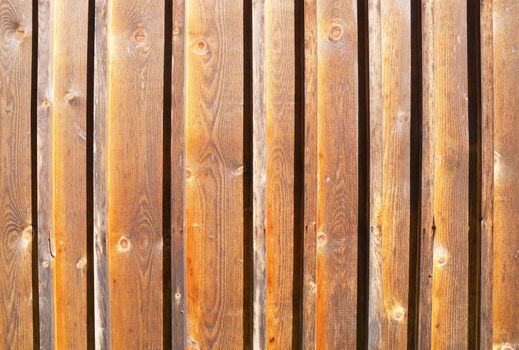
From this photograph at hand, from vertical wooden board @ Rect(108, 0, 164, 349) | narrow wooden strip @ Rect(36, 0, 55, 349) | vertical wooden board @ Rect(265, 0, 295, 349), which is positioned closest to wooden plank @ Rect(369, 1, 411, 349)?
vertical wooden board @ Rect(265, 0, 295, 349)

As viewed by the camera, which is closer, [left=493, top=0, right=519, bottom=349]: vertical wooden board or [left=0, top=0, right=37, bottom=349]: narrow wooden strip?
[left=0, top=0, right=37, bottom=349]: narrow wooden strip

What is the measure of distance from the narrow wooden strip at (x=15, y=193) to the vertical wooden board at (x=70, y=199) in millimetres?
134

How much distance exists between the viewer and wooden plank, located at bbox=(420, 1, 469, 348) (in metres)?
2.16

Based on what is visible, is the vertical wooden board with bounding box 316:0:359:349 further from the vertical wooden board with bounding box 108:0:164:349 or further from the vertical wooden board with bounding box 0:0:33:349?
the vertical wooden board with bounding box 0:0:33:349

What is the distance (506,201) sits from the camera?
2.18 m

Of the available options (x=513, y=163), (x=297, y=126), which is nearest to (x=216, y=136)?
(x=297, y=126)

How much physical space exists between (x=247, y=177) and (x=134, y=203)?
58cm

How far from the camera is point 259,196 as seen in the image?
2.06 meters

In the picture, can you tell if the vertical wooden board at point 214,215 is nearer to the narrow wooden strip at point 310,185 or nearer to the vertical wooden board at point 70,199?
the narrow wooden strip at point 310,185

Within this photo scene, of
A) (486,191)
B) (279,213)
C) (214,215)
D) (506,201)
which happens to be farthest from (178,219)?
(506,201)

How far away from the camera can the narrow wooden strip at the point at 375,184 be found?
6.83ft

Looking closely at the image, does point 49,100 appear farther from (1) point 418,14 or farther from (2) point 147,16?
(1) point 418,14

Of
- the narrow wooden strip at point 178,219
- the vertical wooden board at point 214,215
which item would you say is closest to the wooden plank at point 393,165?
the vertical wooden board at point 214,215

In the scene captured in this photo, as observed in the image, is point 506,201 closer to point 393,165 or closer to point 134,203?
point 393,165
